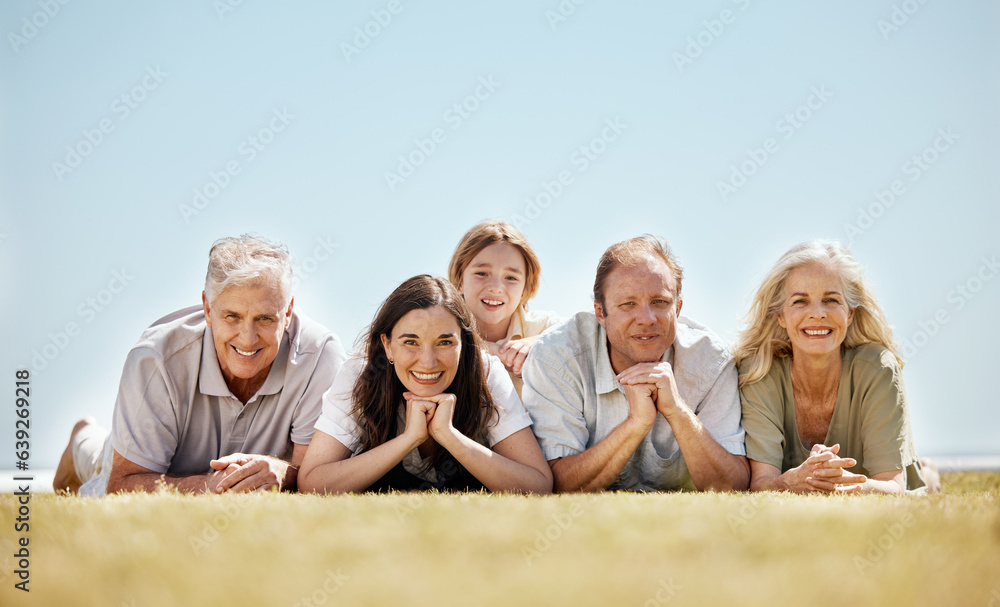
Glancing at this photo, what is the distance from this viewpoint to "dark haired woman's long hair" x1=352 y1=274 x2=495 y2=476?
609cm

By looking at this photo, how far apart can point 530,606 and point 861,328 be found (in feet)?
16.5

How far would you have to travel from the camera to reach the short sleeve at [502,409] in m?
6.20

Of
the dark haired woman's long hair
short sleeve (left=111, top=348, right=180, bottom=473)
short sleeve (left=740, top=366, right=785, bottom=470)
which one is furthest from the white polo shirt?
short sleeve (left=740, top=366, right=785, bottom=470)

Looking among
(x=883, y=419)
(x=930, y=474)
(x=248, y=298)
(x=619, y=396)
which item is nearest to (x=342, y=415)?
(x=248, y=298)

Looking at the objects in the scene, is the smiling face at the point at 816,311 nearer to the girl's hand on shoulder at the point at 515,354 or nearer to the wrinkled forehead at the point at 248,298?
the girl's hand on shoulder at the point at 515,354

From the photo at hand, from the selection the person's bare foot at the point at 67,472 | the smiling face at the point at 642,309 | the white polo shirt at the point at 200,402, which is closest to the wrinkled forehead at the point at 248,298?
the white polo shirt at the point at 200,402

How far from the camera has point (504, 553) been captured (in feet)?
11.4

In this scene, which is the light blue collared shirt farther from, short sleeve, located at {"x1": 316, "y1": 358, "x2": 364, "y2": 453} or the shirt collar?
the shirt collar

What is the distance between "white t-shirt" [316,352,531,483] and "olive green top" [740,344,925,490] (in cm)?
195

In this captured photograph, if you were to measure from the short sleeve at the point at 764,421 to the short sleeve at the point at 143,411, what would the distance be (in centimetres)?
485

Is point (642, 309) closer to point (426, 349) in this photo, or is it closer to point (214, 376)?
point (426, 349)

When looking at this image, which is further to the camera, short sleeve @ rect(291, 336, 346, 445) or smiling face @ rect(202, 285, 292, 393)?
short sleeve @ rect(291, 336, 346, 445)

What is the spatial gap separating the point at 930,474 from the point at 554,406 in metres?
5.30

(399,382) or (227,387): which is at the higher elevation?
(399,382)
